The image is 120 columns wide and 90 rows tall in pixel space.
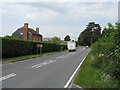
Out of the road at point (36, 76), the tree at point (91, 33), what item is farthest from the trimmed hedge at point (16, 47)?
the tree at point (91, 33)

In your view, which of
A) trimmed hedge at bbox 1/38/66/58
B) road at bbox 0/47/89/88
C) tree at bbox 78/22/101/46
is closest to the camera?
road at bbox 0/47/89/88

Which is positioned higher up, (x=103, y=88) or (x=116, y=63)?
(x=116, y=63)

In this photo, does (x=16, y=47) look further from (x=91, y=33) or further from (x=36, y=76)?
(x=91, y=33)

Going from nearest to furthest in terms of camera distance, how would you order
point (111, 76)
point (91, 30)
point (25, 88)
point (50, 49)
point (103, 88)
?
point (103, 88)
point (25, 88)
point (111, 76)
point (50, 49)
point (91, 30)

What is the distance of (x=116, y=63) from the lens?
8781mm

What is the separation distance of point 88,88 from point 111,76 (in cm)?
191

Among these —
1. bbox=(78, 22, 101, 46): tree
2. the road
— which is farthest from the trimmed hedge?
bbox=(78, 22, 101, 46): tree

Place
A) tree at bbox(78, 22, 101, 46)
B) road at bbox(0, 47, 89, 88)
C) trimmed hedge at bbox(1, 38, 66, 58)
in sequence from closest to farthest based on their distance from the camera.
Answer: road at bbox(0, 47, 89, 88) < trimmed hedge at bbox(1, 38, 66, 58) < tree at bbox(78, 22, 101, 46)

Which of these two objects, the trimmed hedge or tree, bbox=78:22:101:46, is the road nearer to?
the trimmed hedge

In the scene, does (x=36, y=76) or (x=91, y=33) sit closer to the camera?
(x=36, y=76)

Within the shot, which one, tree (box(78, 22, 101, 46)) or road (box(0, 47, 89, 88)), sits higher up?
tree (box(78, 22, 101, 46))

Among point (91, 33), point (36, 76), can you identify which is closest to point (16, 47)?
point (36, 76)

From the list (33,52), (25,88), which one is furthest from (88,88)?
(33,52)

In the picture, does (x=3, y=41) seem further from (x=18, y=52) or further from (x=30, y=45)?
(x=30, y=45)
